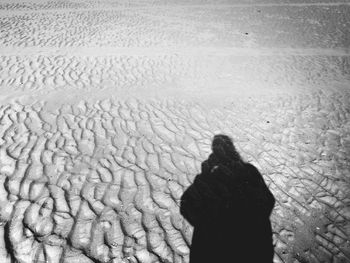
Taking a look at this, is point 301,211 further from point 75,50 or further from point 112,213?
point 75,50

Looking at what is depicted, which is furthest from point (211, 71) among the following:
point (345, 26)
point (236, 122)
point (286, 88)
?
point (345, 26)

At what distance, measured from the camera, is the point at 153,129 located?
17.9ft

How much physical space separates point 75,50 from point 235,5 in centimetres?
1025

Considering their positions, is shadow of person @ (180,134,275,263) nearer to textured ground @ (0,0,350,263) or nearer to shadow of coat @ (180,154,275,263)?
shadow of coat @ (180,154,275,263)

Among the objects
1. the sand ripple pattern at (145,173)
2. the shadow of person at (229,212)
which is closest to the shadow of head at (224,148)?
the shadow of person at (229,212)

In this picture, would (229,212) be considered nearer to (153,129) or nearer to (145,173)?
(145,173)

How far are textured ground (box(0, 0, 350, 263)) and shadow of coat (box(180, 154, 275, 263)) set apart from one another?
0.52ft

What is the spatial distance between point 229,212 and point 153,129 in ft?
8.04

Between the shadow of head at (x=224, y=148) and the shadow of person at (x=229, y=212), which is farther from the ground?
the shadow of head at (x=224, y=148)

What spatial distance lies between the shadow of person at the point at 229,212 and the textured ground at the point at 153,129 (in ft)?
0.52

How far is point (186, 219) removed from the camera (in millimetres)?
3711

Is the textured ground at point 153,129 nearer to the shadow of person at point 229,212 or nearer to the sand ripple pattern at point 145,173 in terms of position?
the sand ripple pattern at point 145,173

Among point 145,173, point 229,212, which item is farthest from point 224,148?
point 145,173

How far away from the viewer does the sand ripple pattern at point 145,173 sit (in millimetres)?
3373
